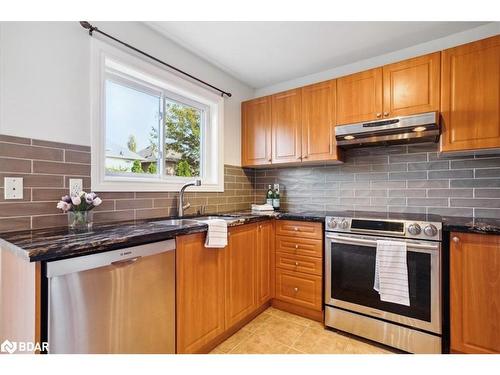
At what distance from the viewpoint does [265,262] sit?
2.25m

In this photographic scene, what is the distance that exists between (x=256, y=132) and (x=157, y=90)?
1129 millimetres

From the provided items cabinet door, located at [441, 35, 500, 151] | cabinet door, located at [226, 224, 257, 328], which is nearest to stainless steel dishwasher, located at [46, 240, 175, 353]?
cabinet door, located at [226, 224, 257, 328]

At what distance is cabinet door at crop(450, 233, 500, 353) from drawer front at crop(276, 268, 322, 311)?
91 cm

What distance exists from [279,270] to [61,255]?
5.87 feet

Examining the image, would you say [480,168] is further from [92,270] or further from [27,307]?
[27,307]

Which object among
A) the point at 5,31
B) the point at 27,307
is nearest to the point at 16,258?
the point at 27,307

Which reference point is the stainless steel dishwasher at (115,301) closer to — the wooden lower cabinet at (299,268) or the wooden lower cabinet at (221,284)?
the wooden lower cabinet at (221,284)

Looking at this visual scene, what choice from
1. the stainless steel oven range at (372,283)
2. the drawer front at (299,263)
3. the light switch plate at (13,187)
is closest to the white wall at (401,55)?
the stainless steel oven range at (372,283)

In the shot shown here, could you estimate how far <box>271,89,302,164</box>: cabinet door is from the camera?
2506mm

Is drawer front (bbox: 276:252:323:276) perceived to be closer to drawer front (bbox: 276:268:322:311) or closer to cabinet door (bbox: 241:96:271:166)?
drawer front (bbox: 276:268:322:311)

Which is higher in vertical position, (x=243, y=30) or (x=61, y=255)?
(x=243, y=30)

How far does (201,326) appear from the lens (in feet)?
5.18

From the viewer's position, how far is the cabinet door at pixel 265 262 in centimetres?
216

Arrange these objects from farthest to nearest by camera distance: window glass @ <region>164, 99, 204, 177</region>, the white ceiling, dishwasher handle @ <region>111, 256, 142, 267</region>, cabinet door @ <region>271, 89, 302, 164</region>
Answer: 1. cabinet door @ <region>271, 89, 302, 164</region>
2. window glass @ <region>164, 99, 204, 177</region>
3. the white ceiling
4. dishwasher handle @ <region>111, 256, 142, 267</region>
